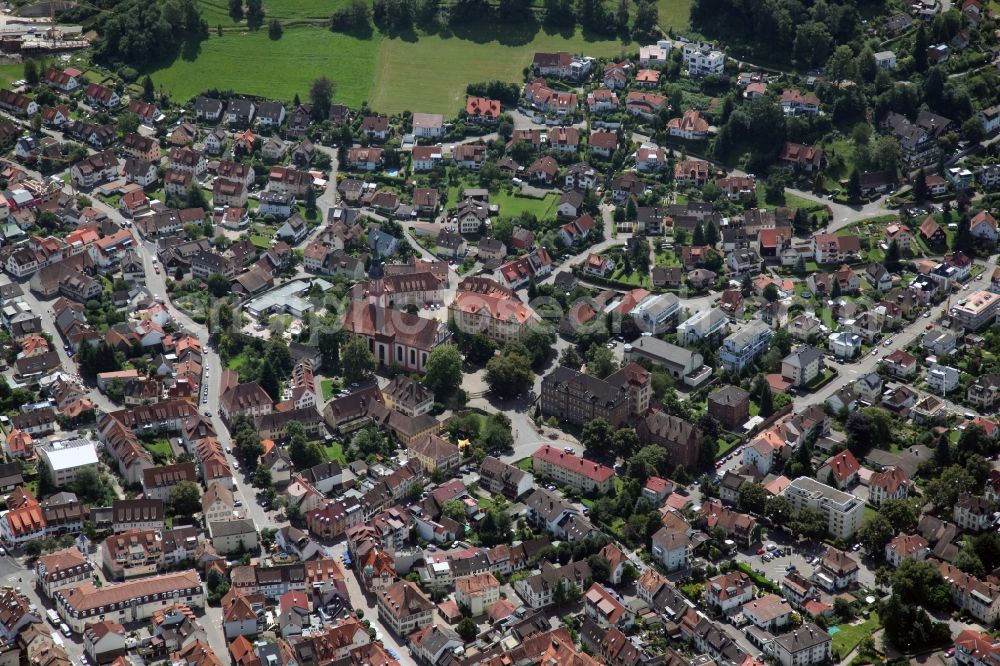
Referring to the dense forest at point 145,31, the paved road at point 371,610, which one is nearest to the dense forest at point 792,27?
the dense forest at point 145,31

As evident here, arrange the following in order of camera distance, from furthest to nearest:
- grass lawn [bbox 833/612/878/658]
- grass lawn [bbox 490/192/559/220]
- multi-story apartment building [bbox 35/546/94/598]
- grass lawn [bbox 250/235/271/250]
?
grass lawn [bbox 490/192/559/220]
grass lawn [bbox 250/235/271/250]
multi-story apartment building [bbox 35/546/94/598]
grass lawn [bbox 833/612/878/658]

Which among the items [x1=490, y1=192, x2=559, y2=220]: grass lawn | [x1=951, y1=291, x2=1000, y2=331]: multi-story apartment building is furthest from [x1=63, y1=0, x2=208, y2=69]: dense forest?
[x1=951, y1=291, x2=1000, y2=331]: multi-story apartment building

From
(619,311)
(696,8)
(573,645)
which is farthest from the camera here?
(696,8)

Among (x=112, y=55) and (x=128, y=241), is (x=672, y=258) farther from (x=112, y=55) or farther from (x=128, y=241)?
(x=112, y=55)

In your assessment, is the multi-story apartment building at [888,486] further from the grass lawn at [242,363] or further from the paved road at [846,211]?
the grass lawn at [242,363]

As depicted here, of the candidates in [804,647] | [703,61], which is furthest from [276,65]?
[804,647]

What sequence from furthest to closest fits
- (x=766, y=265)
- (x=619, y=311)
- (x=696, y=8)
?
(x=696, y=8)
(x=766, y=265)
(x=619, y=311)

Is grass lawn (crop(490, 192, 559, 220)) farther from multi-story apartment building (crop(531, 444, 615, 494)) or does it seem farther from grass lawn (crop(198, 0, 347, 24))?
grass lawn (crop(198, 0, 347, 24))

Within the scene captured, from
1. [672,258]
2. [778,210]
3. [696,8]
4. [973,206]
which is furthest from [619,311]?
[696,8]
